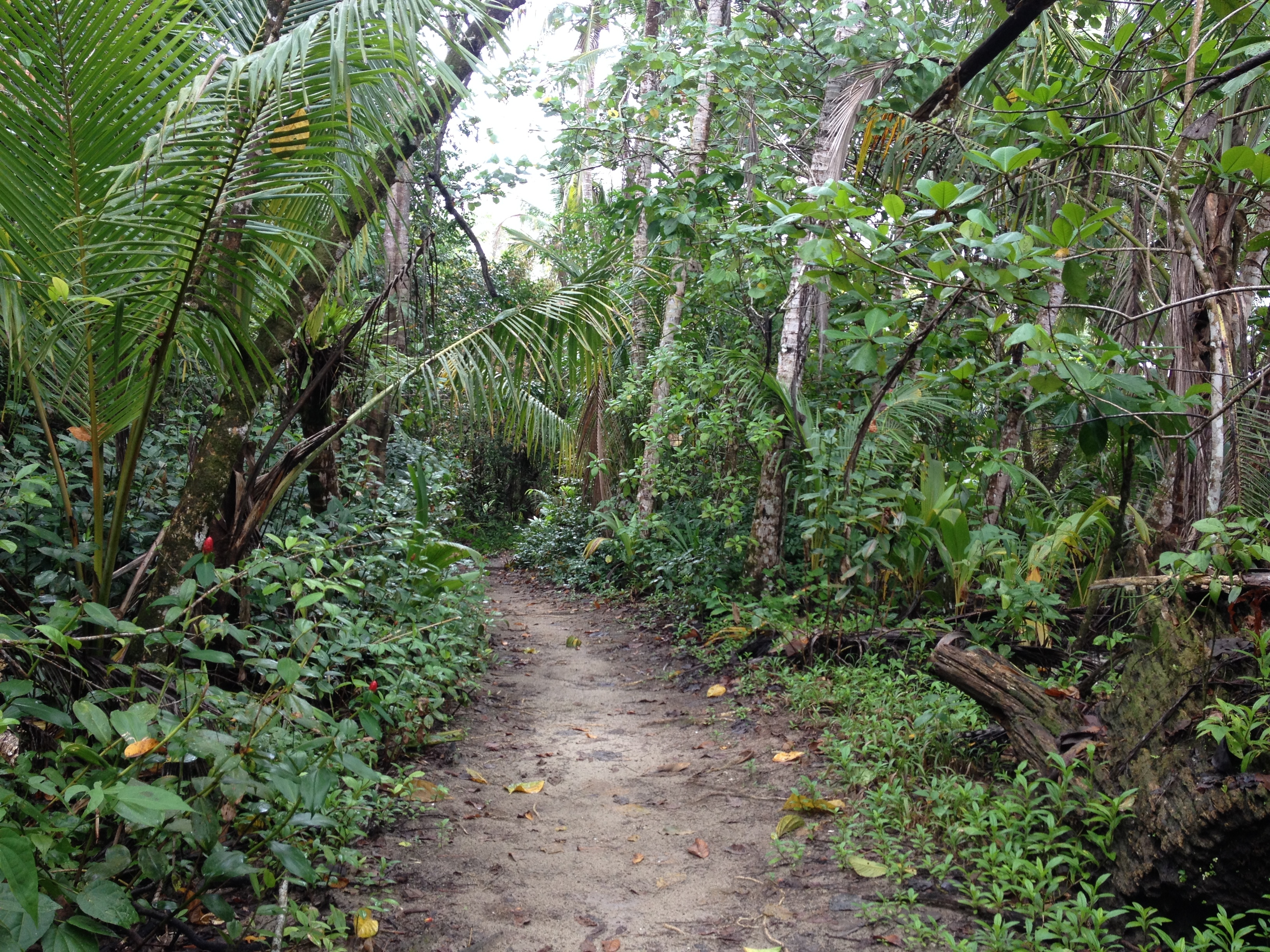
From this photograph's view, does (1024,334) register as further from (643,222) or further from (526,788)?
(643,222)

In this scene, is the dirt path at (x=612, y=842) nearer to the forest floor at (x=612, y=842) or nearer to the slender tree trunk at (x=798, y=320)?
the forest floor at (x=612, y=842)

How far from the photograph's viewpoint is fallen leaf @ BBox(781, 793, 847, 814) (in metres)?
3.34

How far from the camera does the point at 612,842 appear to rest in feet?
10.9

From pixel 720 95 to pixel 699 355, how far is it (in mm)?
2150

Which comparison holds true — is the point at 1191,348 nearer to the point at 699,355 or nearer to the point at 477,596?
the point at 699,355

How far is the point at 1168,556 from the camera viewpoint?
2590 mm

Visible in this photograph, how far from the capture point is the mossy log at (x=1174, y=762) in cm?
225

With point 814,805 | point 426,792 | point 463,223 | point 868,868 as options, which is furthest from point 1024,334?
point 463,223

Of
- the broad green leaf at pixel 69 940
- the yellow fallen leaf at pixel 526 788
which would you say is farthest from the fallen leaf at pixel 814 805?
the broad green leaf at pixel 69 940

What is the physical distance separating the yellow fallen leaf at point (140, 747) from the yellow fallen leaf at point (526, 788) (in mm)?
2127

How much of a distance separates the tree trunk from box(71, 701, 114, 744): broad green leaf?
1221 mm

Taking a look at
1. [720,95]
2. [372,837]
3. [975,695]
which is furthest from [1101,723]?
[720,95]

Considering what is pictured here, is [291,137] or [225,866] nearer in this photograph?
[225,866]

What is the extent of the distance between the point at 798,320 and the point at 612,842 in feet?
12.6
